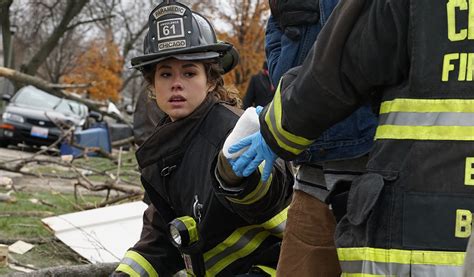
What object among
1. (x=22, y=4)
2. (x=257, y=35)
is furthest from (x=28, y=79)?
(x=22, y=4)

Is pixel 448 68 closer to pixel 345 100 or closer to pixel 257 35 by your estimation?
pixel 345 100

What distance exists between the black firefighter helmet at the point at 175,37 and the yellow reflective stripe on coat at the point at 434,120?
1.46 meters

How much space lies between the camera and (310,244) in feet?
7.73

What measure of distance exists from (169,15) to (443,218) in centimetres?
173

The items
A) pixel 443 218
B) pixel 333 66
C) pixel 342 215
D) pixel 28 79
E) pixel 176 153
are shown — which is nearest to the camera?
pixel 443 218

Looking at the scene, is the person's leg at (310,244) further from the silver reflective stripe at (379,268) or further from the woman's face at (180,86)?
the woman's face at (180,86)

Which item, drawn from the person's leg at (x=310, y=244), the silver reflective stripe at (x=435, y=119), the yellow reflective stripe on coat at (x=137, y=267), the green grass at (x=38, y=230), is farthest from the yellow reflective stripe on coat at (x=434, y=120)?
the green grass at (x=38, y=230)

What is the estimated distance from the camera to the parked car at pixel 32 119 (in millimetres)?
15031

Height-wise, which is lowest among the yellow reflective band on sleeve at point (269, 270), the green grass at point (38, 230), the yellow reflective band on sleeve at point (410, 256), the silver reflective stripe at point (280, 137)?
the green grass at point (38, 230)

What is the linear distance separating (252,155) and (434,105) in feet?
1.96

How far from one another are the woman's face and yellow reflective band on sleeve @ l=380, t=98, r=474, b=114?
143 cm

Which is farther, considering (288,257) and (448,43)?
(288,257)

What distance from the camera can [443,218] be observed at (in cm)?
171

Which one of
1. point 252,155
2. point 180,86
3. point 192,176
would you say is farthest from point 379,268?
point 180,86
